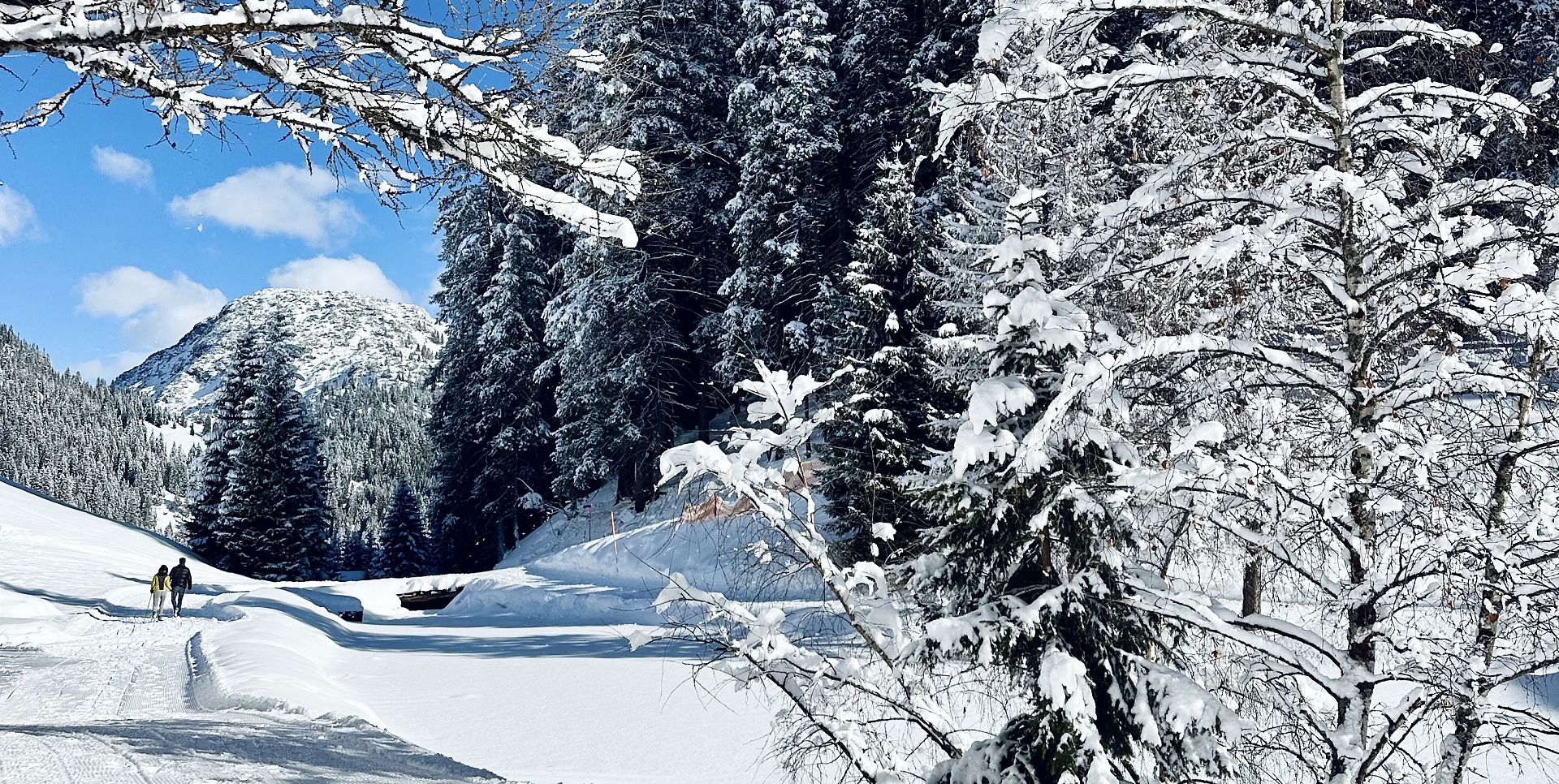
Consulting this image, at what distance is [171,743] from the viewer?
6574 millimetres

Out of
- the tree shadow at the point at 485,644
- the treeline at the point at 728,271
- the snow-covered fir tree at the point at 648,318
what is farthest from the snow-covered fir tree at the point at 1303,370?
the snow-covered fir tree at the point at 648,318

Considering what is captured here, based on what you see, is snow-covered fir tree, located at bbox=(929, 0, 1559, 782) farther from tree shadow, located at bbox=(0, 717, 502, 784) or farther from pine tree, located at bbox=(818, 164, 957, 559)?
pine tree, located at bbox=(818, 164, 957, 559)

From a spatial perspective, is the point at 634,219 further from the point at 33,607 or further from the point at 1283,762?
the point at 33,607

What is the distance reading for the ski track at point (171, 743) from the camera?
18.8 ft

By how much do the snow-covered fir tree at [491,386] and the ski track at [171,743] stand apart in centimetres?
1704

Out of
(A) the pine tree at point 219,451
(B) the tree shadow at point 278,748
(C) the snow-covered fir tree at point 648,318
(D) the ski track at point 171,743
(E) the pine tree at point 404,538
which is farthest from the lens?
(E) the pine tree at point 404,538

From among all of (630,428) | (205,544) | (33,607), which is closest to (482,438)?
(630,428)

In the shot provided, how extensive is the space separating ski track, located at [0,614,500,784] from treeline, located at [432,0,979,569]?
23.0 feet

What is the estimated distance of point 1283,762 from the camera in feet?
13.4

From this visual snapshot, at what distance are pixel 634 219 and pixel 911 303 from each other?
11.9 metres

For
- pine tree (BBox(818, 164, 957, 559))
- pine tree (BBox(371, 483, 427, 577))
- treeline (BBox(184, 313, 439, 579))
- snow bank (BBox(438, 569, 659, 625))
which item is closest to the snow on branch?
pine tree (BBox(818, 164, 957, 559))

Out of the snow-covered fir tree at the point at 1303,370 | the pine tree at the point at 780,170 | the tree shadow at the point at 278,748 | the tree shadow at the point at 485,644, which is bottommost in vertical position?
the tree shadow at the point at 485,644

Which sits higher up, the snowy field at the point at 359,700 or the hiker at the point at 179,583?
the hiker at the point at 179,583

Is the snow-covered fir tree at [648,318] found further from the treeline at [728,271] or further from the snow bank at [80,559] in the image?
the snow bank at [80,559]
